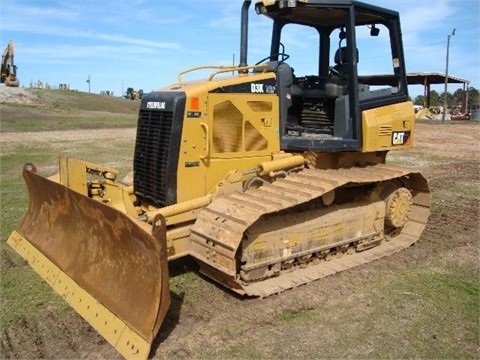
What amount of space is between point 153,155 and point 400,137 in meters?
3.51

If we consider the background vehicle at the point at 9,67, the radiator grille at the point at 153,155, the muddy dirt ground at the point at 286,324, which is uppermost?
the background vehicle at the point at 9,67

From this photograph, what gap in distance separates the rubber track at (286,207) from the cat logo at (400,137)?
411 millimetres

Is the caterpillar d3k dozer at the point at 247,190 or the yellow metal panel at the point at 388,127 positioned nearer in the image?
the caterpillar d3k dozer at the point at 247,190

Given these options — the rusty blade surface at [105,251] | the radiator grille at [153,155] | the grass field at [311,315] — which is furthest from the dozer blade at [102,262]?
the radiator grille at [153,155]

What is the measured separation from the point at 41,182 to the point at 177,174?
6.28 ft

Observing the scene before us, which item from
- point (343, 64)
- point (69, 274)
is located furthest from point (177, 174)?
point (343, 64)

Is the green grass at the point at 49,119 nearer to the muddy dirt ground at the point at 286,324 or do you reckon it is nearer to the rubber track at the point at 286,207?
the rubber track at the point at 286,207

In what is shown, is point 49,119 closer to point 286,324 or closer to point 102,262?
point 102,262

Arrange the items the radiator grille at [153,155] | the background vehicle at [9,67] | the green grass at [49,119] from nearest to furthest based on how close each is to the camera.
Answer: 1. the radiator grille at [153,155]
2. the background vehicle at [9,67]
3. the green grass at [49,119]

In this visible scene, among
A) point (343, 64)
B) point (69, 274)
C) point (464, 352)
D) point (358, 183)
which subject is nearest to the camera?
point (464, 352)

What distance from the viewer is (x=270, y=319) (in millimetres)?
4703

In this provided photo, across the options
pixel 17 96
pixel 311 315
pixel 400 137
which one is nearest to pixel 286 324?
pixel 311 315

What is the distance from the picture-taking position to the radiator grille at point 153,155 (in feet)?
18.3

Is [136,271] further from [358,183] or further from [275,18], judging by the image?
[275,18]
